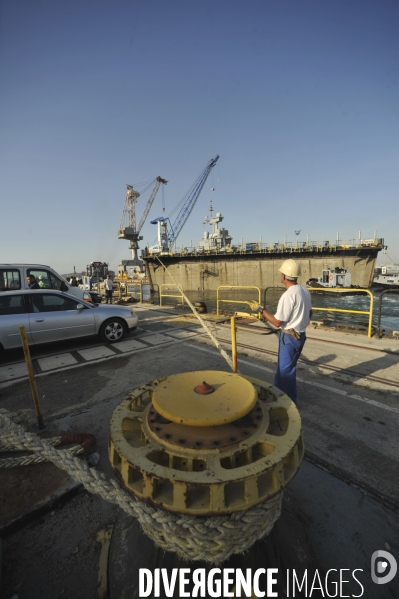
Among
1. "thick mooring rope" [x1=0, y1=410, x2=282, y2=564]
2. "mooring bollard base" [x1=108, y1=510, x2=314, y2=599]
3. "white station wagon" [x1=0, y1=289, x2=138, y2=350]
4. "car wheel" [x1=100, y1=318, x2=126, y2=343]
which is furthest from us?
"car wheel" [x1=100, y1=318, x2=126, y2=343]

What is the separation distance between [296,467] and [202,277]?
145 ft

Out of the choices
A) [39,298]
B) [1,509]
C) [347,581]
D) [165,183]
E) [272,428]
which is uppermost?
[165,183]

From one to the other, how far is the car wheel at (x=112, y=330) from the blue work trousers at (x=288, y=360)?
15.9 ft

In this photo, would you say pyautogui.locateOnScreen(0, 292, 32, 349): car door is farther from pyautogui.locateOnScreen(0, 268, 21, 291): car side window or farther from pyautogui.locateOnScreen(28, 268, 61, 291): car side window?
pyautogui.locateOnScreen(28, 268, 61, 291): car side window

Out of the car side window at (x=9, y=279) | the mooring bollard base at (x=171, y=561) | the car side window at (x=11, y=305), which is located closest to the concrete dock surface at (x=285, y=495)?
the mooring bollard base at (x=171, y=561)

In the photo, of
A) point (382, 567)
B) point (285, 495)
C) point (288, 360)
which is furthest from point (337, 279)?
point (382, 567)

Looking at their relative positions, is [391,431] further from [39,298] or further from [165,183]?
[165,183]

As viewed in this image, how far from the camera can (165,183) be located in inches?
3263

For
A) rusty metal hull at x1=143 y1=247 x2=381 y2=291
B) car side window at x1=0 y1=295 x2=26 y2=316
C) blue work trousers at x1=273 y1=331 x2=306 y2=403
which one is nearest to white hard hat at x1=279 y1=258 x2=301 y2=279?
blue work trousers at x1=273 y1=331 x2=306 y2=403

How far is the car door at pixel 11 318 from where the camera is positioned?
5.50 meters

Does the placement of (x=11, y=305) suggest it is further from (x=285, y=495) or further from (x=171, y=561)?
(x=285, y=495)

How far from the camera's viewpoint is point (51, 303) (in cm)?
617

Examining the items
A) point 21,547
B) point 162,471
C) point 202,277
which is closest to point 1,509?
point 21,547

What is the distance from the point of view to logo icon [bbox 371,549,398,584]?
1.63 metres
